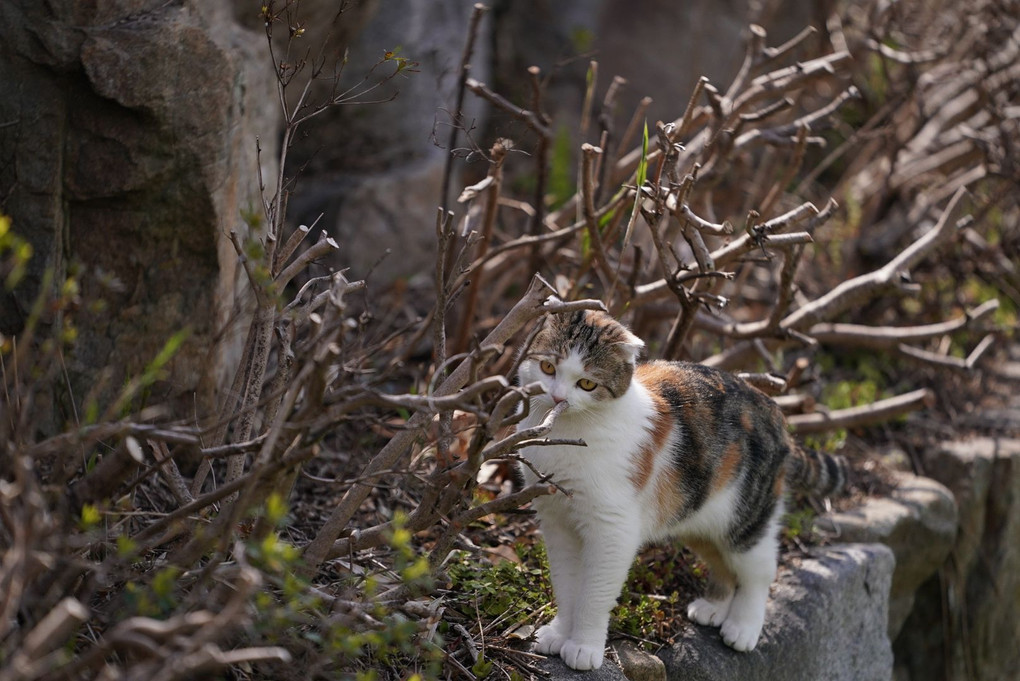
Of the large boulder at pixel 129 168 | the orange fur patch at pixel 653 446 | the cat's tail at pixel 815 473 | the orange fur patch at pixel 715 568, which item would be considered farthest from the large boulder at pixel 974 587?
the large boulder at pixel 129 168

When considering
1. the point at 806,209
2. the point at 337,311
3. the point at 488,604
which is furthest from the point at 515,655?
the point at 806,209

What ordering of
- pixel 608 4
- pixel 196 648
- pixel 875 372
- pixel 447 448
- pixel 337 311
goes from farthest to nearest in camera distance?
pixel 608 4 → pixel 875 372 → pixel 447 448 → pixel 337 311 → pixel 196 648

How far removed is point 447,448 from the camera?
10.00 feet

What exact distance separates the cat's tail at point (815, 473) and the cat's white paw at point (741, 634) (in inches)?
25.2

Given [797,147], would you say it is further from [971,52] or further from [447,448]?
[971,52]

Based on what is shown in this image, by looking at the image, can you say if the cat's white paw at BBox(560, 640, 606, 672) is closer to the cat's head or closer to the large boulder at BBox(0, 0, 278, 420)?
the cat's head

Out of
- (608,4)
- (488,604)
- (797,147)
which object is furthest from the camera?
(608,4)

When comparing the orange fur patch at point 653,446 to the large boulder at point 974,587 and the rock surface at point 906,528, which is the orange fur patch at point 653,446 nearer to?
the rock surface at point 906,528

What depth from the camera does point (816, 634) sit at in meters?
3.86

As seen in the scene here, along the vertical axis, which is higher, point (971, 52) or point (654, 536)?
point (971, 52)

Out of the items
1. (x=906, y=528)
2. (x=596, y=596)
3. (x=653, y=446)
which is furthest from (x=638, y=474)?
(x=906, y=528)

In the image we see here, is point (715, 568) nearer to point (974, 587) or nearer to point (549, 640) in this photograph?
point (549, 640)

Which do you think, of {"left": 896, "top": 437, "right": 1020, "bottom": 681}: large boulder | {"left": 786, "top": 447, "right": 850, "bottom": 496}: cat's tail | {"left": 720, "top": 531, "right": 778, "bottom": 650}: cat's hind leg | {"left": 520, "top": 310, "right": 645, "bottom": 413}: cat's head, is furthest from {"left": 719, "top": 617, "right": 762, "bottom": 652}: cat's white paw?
{"left": 896, "top": 437, "right": 1020, "bottom": 681}: large boulder

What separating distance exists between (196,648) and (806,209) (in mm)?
2496
